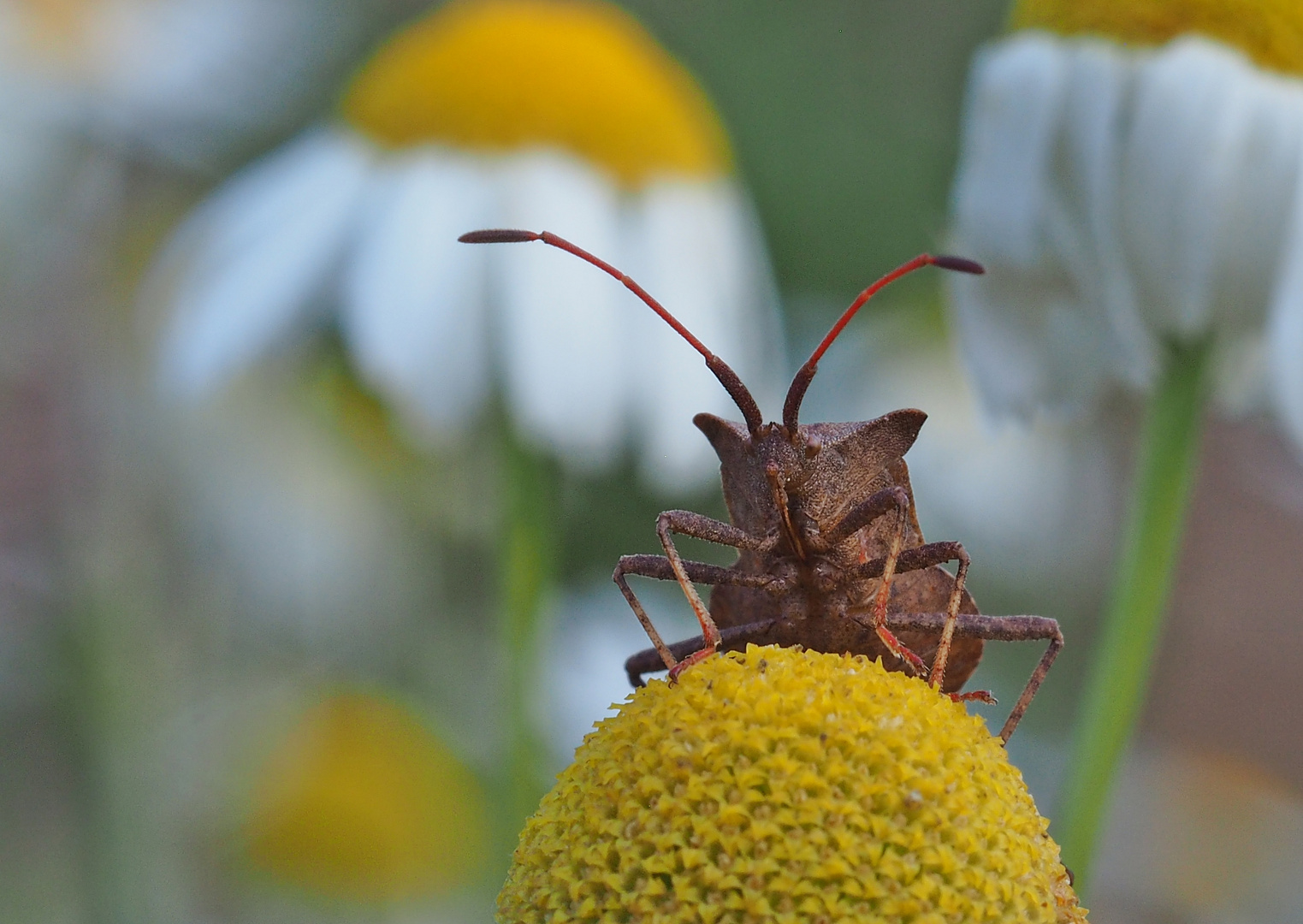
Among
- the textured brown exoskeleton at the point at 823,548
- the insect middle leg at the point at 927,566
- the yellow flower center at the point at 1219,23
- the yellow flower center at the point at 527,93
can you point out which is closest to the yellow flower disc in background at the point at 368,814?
the yellow flower center at the point at 527,93

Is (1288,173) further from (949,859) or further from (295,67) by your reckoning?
(295,67)

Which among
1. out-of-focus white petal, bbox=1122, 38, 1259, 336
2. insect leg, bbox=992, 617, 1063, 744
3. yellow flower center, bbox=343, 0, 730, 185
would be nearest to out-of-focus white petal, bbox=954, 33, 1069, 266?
out-of-focus white petal, bbox=1122, 38, 1259, 336

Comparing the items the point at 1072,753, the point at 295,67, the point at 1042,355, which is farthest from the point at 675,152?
the point at 295,67

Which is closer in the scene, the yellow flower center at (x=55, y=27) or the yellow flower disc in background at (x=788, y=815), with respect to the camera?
the yellow flower disc in background at (x=788, y=815)

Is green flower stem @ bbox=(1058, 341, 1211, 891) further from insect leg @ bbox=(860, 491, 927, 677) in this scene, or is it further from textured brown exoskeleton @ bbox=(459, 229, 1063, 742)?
insect leg @ bbox=(860, 491, 927, 677)

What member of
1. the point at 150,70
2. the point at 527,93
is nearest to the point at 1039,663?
the point at 527,93

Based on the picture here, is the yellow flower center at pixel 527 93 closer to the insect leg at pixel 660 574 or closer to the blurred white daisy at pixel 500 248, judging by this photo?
the blurred white daisy at pixel 500 248

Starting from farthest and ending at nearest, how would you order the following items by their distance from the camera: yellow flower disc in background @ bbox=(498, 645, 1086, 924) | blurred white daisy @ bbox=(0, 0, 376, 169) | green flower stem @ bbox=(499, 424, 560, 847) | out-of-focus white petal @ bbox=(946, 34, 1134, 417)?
blurred white daisy @ bbox=(0, 0, 376, 169), green flower stem @ bbox=(499, 424, 560, 847), out-of-focus white petal @ bbox=(946, 34, 1134, 417), yellow flower disc in background @ bbox=(498, 645, 1086, 924)
